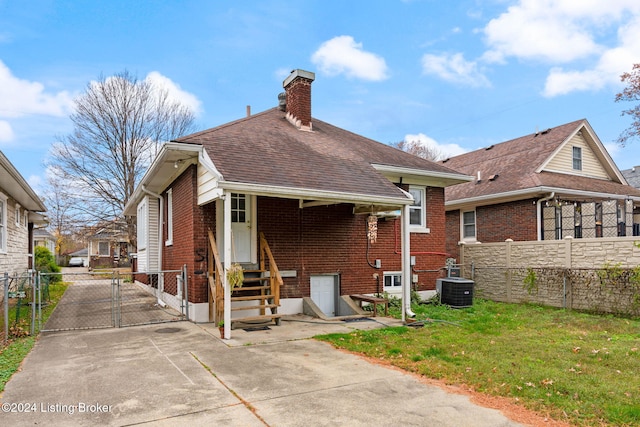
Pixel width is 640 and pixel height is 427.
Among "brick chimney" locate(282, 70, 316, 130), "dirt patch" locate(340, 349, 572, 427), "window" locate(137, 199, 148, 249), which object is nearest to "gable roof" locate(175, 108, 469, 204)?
"brick chimney" locate(282, 70, 316, 130)

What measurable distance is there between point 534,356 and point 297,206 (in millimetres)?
5918

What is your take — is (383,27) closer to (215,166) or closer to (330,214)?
(330,214)

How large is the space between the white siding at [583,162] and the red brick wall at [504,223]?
226 centimetres

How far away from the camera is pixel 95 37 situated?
16047 mm

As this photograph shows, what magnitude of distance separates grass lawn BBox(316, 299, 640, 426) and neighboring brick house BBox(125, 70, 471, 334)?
72.8 inches

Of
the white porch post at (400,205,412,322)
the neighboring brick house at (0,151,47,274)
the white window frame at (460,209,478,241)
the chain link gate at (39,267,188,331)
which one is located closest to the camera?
the chain link gate at (39,267,188,331)

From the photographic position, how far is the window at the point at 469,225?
54.9 feet

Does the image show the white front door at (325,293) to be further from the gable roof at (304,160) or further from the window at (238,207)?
the gable roof at (304,160)

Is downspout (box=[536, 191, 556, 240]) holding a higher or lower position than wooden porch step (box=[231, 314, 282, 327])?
higher

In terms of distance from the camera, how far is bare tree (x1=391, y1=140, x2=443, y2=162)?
42.6 m

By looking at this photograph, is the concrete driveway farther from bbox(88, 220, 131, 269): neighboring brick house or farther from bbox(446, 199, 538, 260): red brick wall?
bbox(88, 220, 131, 269): neighboring brick house

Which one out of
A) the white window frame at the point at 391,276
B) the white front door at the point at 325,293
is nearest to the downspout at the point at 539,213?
the white window frame at the point at 391,276

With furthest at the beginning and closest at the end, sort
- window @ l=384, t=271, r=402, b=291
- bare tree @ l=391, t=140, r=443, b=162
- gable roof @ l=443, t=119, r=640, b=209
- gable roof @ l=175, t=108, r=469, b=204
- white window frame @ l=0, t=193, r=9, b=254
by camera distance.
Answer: bare tree @ l=391, t=140, r=443, b=162
gable roof @ l=443, t=119, r=640, b=209
white window frame @ l=0, t=193, r=9, b=254
window @ l=384, t=271, r=402, b=291
gable roof @ l=175, t=108, r=469, b=204

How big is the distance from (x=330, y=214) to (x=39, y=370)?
6.84 meters
